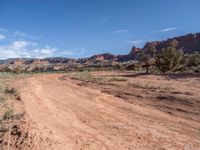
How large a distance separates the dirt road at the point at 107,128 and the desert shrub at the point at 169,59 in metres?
29.8

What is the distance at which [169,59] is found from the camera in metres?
44.2

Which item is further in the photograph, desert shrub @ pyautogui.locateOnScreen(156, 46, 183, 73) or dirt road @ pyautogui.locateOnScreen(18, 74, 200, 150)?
desert shrub @ pyautogui.locateOnScreen(156, 46, 183, 73)

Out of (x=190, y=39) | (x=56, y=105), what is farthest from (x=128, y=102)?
(x=190, y=39)

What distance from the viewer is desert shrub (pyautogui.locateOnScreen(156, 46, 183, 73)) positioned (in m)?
43.5

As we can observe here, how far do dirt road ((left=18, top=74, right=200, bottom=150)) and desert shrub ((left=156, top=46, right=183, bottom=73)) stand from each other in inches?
1174

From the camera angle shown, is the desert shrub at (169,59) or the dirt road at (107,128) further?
the desert shrub at (169,59)

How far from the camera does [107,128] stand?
34.3ft

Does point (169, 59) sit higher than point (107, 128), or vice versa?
point (169, 59)

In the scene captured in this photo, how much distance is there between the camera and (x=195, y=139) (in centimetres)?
930

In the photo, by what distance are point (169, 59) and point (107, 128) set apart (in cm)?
3532

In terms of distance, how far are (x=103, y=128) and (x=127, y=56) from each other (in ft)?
557

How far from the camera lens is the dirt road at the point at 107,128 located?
28.0ft

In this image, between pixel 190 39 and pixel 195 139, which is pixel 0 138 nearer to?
pixel 195 139

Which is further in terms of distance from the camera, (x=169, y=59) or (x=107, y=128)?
(x=169, y=59)
